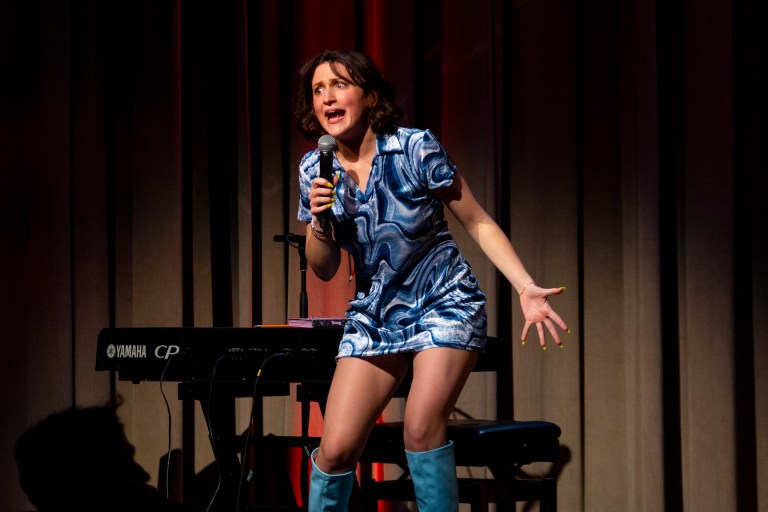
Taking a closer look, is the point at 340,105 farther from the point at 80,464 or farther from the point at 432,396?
the point at 80,464

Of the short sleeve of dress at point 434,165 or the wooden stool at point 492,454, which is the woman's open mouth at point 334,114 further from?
the wooden stool at point 492,454

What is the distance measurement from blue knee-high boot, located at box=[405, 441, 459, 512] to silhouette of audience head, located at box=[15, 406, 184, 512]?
4.27ft

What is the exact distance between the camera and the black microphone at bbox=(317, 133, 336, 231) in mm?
1907

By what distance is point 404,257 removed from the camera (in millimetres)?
2012

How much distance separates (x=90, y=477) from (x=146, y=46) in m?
1.74

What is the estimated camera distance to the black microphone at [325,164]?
1907mm

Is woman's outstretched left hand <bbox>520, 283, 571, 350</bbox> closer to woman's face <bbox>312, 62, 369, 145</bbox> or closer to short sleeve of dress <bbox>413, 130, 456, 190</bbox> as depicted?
short sleeve of dress <bbox>413, 130, 456, 190</bbox>

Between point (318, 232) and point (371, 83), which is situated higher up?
point (371, 83)

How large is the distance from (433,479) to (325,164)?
0.70 m

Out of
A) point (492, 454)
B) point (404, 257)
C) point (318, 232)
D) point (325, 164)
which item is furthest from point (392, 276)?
point (492, 454)

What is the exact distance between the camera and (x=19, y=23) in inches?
146

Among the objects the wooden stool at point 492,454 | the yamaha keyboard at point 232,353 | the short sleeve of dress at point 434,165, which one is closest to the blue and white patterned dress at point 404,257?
the short sleeve of dress at point 434,165

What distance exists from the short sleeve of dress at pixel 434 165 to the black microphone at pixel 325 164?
21cm

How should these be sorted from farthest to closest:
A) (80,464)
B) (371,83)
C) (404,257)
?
(80,464)
(371,83)
(404,257)
